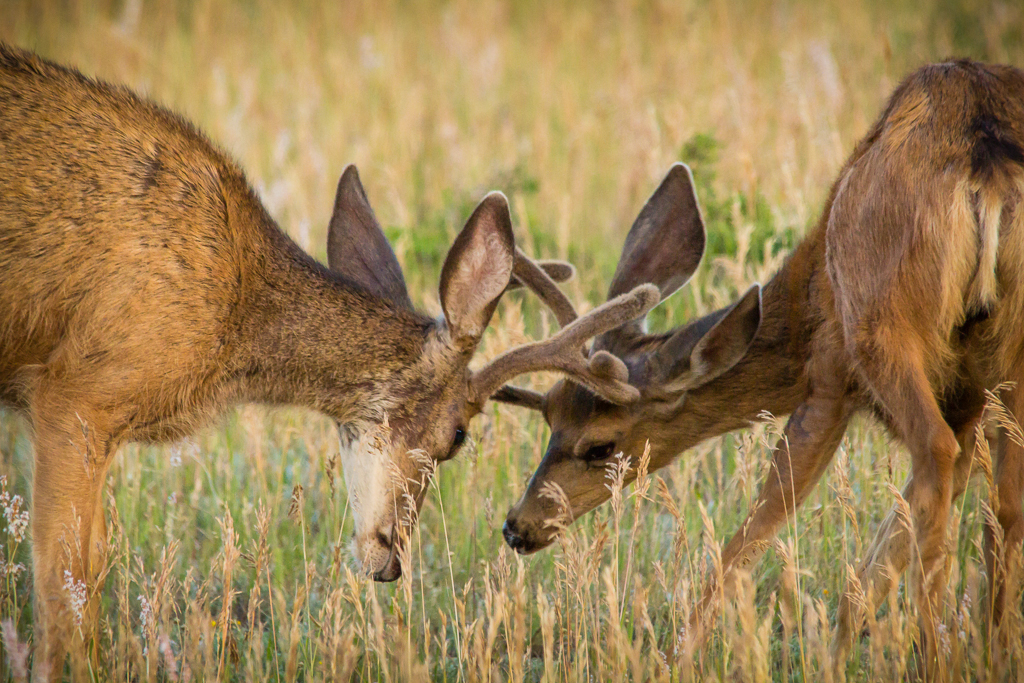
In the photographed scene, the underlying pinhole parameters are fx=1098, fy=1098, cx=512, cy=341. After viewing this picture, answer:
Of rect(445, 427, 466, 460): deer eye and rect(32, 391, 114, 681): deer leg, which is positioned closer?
rect(32, 391, 114, 681): deer leg

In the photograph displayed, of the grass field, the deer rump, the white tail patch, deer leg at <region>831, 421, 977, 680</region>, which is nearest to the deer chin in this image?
the grass field

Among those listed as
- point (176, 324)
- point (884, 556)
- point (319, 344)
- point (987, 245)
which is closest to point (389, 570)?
point (319, 344)

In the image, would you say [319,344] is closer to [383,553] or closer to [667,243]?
[383,553]

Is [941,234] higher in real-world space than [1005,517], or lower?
higher

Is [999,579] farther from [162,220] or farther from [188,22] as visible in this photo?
[188,22]

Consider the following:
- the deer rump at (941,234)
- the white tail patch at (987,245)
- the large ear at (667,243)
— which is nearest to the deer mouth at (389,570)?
the large ear at (667,243)

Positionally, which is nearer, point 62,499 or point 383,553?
point 62,499

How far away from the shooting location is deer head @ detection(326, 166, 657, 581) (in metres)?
4.46

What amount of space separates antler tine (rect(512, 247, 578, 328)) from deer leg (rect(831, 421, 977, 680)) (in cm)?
161

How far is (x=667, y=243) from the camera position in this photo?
16.7 ft

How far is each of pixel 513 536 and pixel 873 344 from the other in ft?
Answer: 5.72

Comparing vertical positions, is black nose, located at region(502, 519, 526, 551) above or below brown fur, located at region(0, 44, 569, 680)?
below

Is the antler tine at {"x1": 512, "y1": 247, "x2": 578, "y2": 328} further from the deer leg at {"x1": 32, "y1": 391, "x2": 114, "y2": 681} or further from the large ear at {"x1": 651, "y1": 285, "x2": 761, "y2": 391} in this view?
the deer leg at {"x1": 32, "y1": 391, "x2": 114, "y2": 681}

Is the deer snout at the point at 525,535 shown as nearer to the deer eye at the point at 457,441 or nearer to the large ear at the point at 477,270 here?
the deer eye at the point at 457,441
